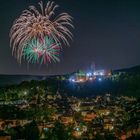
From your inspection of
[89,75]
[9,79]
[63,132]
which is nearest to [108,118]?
[63,132]

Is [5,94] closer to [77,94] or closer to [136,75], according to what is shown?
[77,94]

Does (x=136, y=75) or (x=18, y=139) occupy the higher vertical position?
(x=136, y=75)

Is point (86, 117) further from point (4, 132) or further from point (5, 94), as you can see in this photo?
point (5, 94)

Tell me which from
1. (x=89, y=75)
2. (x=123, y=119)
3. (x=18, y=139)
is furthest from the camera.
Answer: (x=89, y=75)

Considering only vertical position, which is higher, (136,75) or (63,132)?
(136,75)

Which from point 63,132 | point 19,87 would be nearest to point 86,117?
point 63,132

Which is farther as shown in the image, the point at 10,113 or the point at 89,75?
the point at 89,75

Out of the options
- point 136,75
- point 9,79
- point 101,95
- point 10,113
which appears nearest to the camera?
point 10,113

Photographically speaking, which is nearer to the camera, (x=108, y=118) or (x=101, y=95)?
Answer: (x=108, y=118)

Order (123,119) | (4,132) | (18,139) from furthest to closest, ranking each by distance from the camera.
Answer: (123,119) < (4,132) < (18,139)
